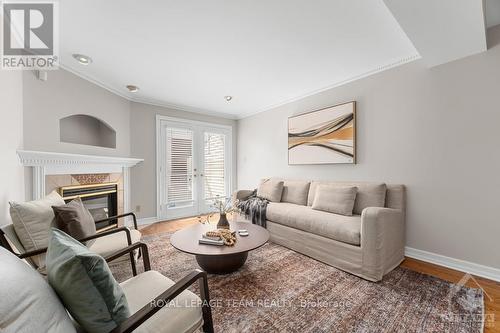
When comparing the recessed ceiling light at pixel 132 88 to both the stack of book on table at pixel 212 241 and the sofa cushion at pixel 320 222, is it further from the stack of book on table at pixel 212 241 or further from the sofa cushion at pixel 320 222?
the sofa cushion at pixel 320 222

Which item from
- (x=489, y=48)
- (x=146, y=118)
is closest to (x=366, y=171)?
(x=489, y=48)

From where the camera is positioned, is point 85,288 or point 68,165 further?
point 68,165

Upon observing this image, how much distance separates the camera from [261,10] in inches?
68.6

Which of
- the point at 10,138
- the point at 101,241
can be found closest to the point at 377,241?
the point at 101,241

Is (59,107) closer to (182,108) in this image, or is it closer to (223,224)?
(182,108)

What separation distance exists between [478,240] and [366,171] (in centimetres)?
126

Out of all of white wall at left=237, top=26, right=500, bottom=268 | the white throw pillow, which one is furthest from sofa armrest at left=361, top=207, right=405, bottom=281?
the white throw pillow

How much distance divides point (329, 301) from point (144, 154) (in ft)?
12.2

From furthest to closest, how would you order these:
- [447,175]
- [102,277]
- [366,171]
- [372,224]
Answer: [366,171] < [447,175] < [372,224] < [102,277]

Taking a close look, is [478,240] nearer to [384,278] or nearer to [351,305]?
[384,278]

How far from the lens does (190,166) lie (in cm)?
461

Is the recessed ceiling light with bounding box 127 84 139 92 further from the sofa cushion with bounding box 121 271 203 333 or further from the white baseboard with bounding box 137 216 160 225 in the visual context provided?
the sofa cushion with bounding box 121 271 203 333

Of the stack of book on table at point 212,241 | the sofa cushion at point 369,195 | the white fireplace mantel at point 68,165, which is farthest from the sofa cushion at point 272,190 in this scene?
the white fireplace mantel at point 68,165

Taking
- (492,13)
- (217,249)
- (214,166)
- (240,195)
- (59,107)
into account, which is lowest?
(217,249)
